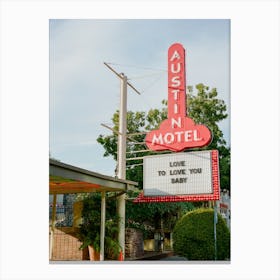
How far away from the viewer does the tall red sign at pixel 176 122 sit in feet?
41.6

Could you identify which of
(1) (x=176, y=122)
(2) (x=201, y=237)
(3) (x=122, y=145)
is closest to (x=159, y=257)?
(2) (x=201, y=237)

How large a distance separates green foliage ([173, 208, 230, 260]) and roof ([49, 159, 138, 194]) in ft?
7.06

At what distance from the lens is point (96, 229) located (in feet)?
42.6

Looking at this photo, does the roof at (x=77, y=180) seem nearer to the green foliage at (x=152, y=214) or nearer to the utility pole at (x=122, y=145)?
the utility pole at (x=122, y=145)

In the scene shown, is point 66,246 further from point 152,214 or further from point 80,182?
point 152,214

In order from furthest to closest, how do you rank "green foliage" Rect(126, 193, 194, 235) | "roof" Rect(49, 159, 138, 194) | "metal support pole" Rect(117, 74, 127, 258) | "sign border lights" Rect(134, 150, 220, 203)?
1. "green foliage" Rect(126, 193, 194, 235)
2. "metal support pole" Rect(117, 74, 127, 258)
3. "sign border lights" Rect(134, 150, 220, 203)
4. "roof" Rect(49, 159, 138, 194)

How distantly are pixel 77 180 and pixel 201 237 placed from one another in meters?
5.11

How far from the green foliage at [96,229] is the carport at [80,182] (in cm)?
46

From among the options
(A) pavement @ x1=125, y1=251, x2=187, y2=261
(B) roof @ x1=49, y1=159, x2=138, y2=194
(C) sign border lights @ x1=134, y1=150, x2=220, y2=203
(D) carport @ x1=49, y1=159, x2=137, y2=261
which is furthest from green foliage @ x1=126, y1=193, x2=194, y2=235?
(B) roof @ x1=49, y1=159, x2=138, y2=194

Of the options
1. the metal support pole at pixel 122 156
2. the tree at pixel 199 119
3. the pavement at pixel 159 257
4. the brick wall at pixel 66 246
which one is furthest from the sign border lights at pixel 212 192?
the tree at pixel 199 119

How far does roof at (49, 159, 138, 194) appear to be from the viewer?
8880 mm

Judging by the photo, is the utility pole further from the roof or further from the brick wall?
the brick wall
